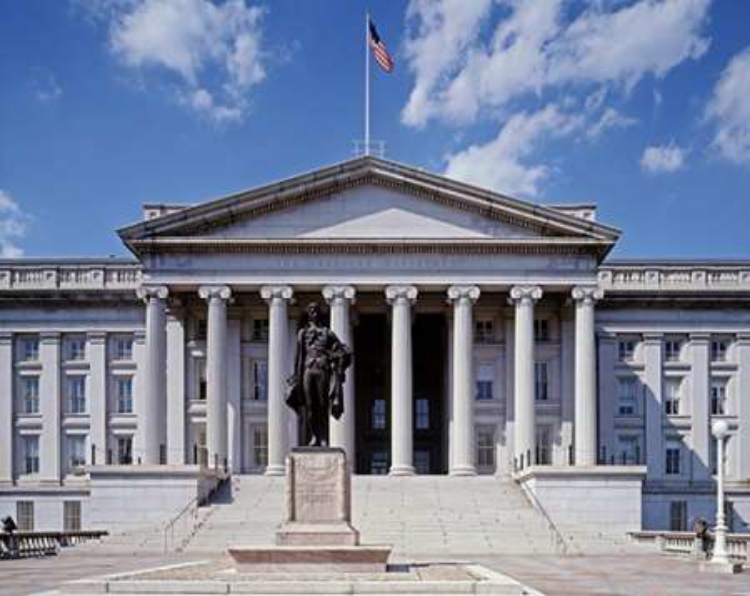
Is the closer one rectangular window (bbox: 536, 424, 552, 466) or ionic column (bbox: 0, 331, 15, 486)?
rectangular window (bbox: 536, 424, 552, 466)

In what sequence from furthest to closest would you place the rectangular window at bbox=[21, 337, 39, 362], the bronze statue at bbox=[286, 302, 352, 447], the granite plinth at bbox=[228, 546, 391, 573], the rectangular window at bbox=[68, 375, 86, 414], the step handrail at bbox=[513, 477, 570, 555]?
the rectangular window at bbox=[21, 337, 39, 362] < the rectangular window at bbox=[68, 375, 86, 414] < the step handrail at bbox=[513, 477, 570, 555] < the bronze statue at bbox=[286, 302, 352, 447] < the granite plinth at bbox=[228, 546, 391, 573]

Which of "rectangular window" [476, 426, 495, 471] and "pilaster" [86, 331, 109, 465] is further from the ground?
"pilaster" [86, 331, 109, 465]

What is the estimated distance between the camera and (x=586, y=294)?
203ft

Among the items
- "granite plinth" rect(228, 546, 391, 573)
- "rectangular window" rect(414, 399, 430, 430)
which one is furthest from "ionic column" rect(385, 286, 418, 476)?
"granite plinth" rect(228, 546, 391, 573)

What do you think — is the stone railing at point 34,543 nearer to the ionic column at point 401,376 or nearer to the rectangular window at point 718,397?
the ionic column at point 401,376

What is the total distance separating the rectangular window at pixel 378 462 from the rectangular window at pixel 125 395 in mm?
16033

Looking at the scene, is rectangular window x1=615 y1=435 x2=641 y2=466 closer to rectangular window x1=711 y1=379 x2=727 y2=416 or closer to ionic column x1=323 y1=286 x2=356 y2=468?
rectangular window x1=711 y1=379 x2=727 y2=416

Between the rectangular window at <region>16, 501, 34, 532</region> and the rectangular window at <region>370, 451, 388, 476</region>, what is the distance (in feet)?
70.7

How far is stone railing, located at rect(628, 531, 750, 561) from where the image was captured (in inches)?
1658

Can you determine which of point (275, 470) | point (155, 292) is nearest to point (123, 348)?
point (155, 292)

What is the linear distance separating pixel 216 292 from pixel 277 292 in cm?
343

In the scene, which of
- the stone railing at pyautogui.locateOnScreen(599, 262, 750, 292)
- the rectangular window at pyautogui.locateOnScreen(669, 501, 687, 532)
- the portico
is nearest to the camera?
the portico

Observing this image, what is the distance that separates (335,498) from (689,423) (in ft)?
162

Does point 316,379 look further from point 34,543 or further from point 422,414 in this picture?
point 422,414
